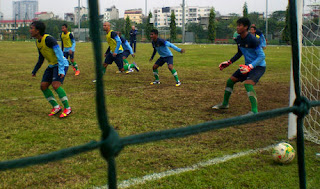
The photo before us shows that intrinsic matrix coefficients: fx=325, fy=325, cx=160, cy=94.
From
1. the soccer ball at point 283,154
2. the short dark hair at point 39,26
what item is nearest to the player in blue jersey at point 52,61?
the short dark hair at point 39,26

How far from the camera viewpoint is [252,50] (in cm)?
553

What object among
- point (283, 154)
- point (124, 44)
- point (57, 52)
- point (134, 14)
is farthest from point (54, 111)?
point (134, 14)

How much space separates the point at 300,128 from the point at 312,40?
3726 mm

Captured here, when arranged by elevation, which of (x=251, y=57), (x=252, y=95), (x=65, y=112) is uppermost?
(x=251, y=57)

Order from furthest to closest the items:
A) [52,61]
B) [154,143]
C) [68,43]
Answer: [68,43], [52,61], [154,143]

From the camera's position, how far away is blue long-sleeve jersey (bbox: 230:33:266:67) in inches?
209

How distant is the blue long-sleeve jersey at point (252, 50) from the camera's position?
17.4 feet

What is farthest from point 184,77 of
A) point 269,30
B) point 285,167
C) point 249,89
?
point 269,30

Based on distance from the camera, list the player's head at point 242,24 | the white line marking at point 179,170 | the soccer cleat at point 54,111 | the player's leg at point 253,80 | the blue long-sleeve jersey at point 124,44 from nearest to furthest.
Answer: the white line marking at point 179,170
the player's head at point 242,24
the player's leg at point 253,80
the soccer cleat at point 54,111
the blue long-sleeve jersey at point 124,44

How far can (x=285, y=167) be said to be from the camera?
3.38 meters

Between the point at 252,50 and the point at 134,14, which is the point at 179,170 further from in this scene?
the point at 134,14

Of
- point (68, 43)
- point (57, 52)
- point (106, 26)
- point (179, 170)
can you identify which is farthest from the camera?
point (68, 43)

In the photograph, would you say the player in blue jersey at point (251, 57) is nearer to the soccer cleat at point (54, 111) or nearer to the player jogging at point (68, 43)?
the soccer cleat at point (54, 111)

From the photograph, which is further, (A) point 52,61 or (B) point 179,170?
(A) point 52,61
